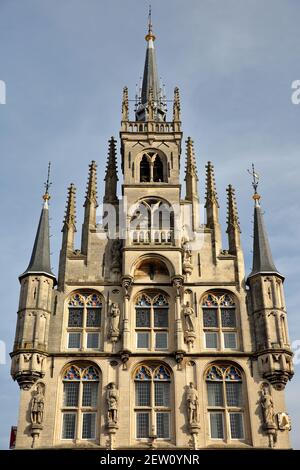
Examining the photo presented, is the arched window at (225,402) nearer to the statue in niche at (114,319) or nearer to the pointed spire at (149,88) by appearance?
the statue in niche at (114,319)

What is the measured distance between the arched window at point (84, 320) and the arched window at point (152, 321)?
165 cm

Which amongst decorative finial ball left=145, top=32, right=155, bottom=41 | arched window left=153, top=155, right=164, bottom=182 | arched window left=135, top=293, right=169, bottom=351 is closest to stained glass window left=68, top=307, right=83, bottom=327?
arched window left=135, top=293, right=169, bottom=351

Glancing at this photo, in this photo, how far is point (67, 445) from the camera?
25.4 meters

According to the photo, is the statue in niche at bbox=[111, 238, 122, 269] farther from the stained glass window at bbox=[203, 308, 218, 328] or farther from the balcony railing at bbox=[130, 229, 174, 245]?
the stained glass window at bbox=[203, 308, 218, 328]

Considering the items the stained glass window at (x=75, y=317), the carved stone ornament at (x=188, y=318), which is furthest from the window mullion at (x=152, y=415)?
the stained glass window at (x=75, y=317)

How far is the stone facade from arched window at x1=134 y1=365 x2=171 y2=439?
1.7 inches

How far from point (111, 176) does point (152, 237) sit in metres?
4.58

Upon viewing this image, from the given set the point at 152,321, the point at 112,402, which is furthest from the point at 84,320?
the point at 112,402

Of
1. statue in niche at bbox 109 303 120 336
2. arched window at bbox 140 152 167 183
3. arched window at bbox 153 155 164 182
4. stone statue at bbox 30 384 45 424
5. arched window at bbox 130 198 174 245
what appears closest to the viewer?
stone statue at bbox 30 384 45 424

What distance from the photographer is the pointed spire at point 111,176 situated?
32.2m

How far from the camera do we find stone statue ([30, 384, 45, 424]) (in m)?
25.5

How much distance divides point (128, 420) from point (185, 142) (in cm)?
1464
